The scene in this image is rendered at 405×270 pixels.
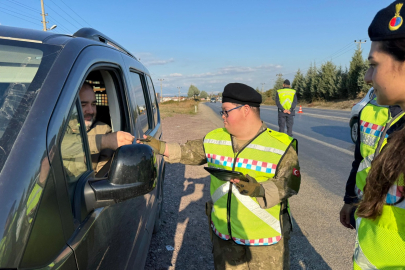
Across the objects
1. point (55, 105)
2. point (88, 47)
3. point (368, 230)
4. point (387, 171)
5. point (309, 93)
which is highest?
point (88, 47)

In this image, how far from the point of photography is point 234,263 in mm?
2037

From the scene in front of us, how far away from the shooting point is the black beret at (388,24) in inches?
39.8

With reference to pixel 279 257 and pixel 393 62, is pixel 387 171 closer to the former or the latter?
pixel 393 62

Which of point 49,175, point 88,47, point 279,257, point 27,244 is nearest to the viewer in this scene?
point 27,244

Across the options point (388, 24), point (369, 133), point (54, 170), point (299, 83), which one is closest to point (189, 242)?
point (369, 133)

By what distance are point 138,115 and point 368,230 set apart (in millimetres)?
A: 1900

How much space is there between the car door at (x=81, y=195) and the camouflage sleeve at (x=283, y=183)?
33.2 inches

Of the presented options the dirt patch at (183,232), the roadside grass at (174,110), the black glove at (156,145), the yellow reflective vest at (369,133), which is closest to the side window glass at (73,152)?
the black glove at (156,145)

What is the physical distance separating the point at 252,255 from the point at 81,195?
1.25 meters

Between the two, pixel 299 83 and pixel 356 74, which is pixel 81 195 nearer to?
pixel 356 74

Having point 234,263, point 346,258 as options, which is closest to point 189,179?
point 346,258

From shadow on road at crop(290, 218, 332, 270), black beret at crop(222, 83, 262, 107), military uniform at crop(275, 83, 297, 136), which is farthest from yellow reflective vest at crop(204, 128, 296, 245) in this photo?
military uniform at crop(275, 83, 297, 136)

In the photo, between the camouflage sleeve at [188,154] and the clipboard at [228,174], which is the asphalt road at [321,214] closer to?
the camouflage sleeve at [188,154]

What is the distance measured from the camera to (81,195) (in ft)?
3.98
